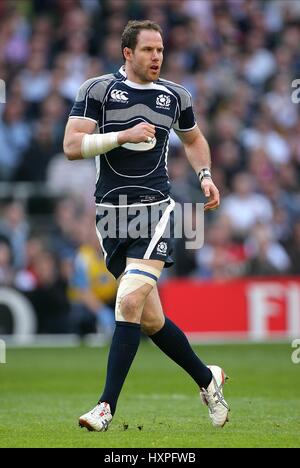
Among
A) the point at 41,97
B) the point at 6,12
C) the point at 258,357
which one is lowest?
the point at 258,357

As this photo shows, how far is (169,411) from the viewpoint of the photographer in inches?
335

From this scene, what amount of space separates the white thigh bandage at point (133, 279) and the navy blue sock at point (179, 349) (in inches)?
15.5

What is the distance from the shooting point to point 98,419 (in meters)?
7.04

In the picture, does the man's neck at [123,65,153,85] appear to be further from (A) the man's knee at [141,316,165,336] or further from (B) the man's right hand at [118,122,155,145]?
(A) the man's knee at [141,316,165,336]

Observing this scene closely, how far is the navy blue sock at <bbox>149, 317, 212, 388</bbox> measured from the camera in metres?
7.54

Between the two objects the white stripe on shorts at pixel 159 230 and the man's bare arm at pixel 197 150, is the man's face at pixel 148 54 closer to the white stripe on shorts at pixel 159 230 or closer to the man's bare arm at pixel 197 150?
the man's bare arm at pixel 197 150

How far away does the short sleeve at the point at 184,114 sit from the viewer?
7.82 metres

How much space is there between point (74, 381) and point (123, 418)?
11.6 feet

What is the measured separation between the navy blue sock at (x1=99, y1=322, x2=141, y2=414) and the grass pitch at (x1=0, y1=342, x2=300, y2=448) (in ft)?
0.80

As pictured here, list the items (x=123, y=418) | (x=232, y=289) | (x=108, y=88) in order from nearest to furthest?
(x=108, y=88) < (x=123, y=418) < (x=232, y=289)

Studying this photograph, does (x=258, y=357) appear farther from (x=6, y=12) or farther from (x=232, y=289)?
(x=6, y=12)
